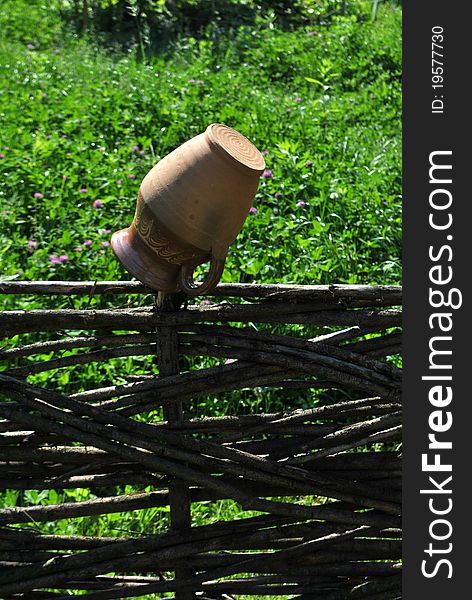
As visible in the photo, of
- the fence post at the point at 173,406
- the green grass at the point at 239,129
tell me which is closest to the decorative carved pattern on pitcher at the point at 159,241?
the fence post at the point at 173,406

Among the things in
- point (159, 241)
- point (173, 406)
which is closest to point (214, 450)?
point (173, 406)

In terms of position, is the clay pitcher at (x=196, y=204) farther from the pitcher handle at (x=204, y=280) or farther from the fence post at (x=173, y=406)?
the fence post at (x=173, y=406)

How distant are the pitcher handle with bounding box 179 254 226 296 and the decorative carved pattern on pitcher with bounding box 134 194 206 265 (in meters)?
0.02

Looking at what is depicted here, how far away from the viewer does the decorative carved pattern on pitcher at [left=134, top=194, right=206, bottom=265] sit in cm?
191

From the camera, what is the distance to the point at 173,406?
2.18m

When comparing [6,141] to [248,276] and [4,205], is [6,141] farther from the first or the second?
[248,276]

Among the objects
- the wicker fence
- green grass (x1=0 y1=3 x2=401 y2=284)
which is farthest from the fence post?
green grass (x1=0 y1=3 x2=401 y2=284)

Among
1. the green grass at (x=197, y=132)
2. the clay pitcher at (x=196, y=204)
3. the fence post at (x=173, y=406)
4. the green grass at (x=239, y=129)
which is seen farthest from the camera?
the green grass at (x=239, y=129)

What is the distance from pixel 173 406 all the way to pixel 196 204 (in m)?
0.58

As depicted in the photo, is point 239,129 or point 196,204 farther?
point 239,129

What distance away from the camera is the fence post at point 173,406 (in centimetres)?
210

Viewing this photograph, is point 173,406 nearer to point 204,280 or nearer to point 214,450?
point 214,450

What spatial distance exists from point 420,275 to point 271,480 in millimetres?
621

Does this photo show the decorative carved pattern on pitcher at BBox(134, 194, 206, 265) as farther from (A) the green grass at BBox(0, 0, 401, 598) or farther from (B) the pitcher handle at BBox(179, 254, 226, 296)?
(A) the green grass at BBox(0, 0, 401, 598)
